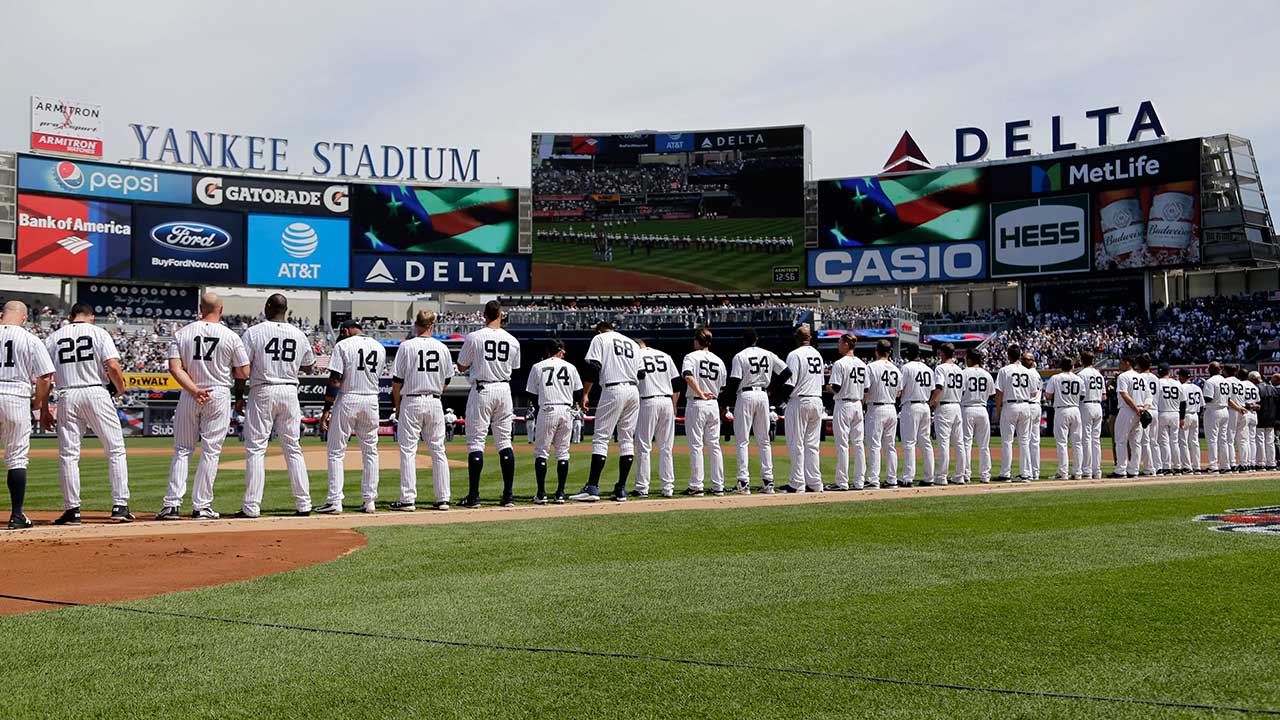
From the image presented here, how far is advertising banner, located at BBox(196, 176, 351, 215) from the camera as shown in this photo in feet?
155

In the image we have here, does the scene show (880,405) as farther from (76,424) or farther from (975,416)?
(76,424)

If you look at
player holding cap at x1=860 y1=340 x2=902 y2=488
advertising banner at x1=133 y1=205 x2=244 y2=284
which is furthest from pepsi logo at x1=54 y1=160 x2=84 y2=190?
player holding cap at x1=860 y1=340 x2=902 y2=488

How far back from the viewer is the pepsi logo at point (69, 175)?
4484cm

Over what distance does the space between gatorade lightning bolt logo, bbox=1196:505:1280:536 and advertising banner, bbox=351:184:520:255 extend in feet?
141

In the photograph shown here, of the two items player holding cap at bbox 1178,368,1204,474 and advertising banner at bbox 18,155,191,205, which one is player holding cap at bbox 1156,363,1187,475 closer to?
player holding cap at bbox 1178,368,1204,474

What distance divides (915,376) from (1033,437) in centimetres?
249

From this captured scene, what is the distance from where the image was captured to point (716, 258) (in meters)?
49.0

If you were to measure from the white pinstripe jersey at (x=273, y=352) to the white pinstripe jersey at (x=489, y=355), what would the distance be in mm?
1611

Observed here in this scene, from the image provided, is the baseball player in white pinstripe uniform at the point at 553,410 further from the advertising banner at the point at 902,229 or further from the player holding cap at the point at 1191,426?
the advertising banner at the point at 902,229

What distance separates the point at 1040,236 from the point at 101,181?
40.0 meters

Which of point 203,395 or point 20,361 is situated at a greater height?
point 20,361

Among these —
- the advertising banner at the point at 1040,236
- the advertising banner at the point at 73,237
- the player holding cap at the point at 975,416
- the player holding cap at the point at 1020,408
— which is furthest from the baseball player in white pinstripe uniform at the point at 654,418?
the advertising banner at the point at 73,237

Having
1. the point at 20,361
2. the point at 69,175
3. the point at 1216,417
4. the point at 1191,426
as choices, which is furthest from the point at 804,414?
the point at 69,175

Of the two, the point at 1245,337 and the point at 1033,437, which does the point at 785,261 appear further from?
the point at 1033,437
